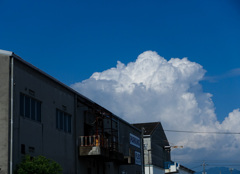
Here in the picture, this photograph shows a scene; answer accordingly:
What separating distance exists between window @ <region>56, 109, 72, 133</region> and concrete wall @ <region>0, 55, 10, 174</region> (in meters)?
7.41

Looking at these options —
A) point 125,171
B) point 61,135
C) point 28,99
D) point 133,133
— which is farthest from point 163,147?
point 28,99

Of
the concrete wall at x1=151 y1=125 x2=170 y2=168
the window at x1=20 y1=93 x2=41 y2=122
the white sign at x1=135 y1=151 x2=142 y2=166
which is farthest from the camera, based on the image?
the concrete wall at x1=151 y1=125 x2=170 y2=168

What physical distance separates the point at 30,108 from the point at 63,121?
5503 mm

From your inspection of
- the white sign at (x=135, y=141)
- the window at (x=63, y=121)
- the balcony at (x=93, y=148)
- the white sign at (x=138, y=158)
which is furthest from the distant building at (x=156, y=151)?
the window at (x=63, y=121)

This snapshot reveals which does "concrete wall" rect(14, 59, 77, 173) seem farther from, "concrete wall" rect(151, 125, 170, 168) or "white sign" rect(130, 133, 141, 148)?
"concrete wall" rect(151, 125, 170, 168)

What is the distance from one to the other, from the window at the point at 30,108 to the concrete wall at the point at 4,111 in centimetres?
167

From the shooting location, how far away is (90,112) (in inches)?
1419

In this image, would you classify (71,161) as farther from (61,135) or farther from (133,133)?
(133,133)

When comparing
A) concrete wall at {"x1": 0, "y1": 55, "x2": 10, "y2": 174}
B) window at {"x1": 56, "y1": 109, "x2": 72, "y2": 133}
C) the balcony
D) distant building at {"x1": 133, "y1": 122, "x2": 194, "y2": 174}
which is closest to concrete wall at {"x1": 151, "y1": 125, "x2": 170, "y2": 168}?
distant building at {"x1": 133, "y1": 122, "x2": 194, "y2": 174}

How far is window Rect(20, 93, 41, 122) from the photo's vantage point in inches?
990

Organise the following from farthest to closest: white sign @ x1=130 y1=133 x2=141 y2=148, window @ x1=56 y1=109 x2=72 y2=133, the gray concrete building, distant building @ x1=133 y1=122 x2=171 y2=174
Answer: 1. distant building @ x1=133 y1=122 x2=171 y2=174
2. white sign @ x1=130 y1=133 x2=141 y2=148
3. window @ x1=56 y1=109 x2=72 y2=133
4. the gray concrete building

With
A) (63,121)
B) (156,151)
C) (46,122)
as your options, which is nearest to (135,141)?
(63,121)

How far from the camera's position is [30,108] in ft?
86.3

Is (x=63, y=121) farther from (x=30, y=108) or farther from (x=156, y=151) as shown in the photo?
(x=156, y=151)
